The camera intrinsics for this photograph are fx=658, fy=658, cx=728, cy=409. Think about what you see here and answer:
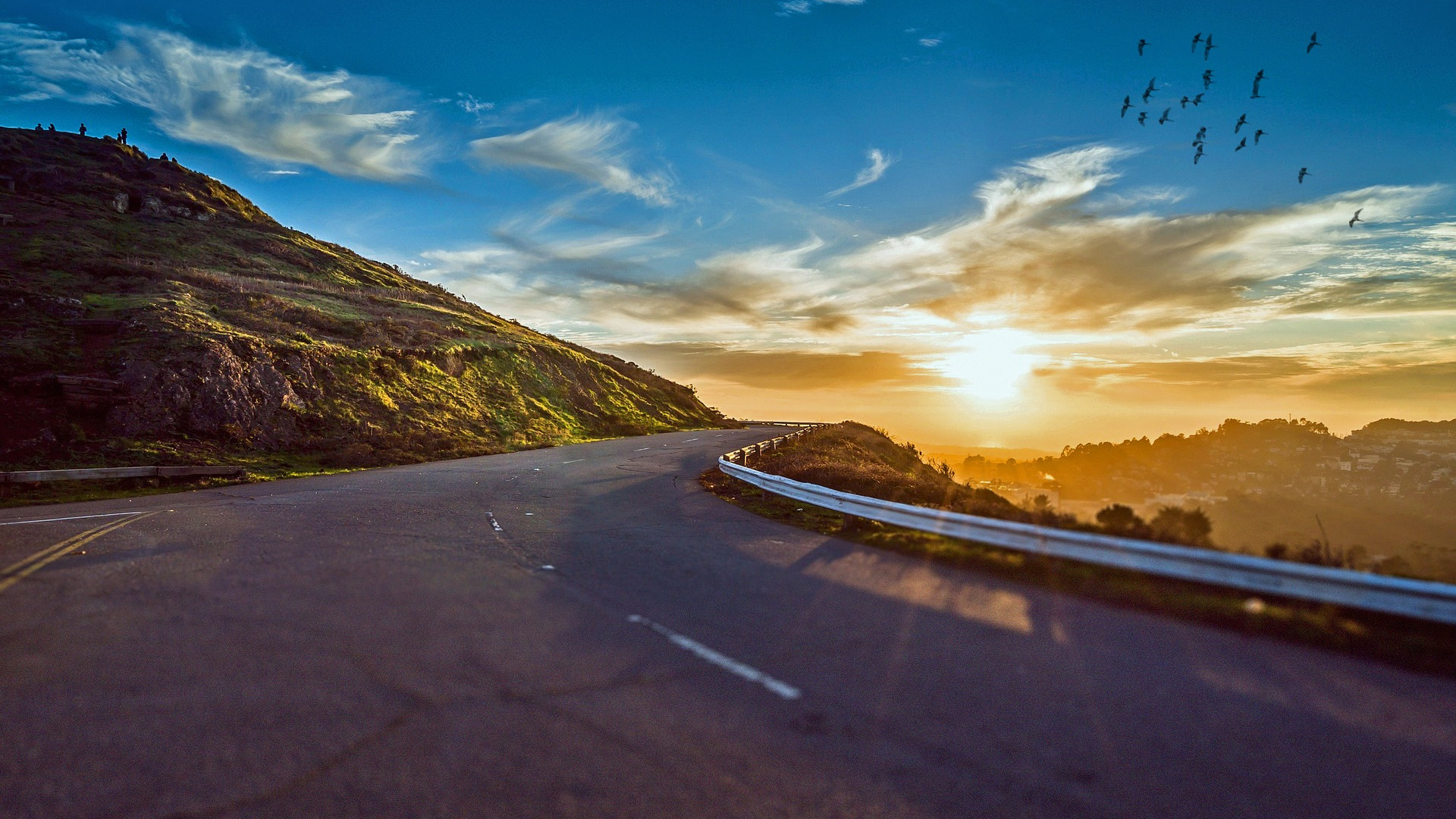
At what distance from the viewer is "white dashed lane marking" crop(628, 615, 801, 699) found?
190 inches

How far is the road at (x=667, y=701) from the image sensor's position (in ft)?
11.5

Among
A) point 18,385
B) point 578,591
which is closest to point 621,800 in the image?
point 578,591

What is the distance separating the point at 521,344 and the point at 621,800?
177 feet

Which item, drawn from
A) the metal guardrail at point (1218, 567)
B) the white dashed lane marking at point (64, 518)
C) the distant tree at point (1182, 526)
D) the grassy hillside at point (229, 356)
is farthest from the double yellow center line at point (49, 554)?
the distant tree at point (1182, 526)

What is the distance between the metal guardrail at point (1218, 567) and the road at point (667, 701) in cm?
62

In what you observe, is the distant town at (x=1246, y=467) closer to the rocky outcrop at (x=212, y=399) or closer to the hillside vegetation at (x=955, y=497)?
the hillside vegetation at (x=955, y=497)

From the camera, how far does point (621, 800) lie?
343cm

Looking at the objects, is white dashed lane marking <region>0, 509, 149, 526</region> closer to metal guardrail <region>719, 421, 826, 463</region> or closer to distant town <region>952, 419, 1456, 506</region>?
metal guardrail <region>719, 421, 826, 463</region>

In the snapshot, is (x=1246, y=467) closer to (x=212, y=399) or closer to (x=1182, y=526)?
(x=1182, y=526)

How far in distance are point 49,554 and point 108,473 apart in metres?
11.3

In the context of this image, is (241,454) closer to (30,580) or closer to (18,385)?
(18,385)

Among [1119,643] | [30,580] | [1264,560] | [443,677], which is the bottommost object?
[30,580]

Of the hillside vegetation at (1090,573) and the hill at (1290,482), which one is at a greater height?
the hill at (1290,482)

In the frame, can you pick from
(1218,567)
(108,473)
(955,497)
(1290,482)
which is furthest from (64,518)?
(1290,482)
